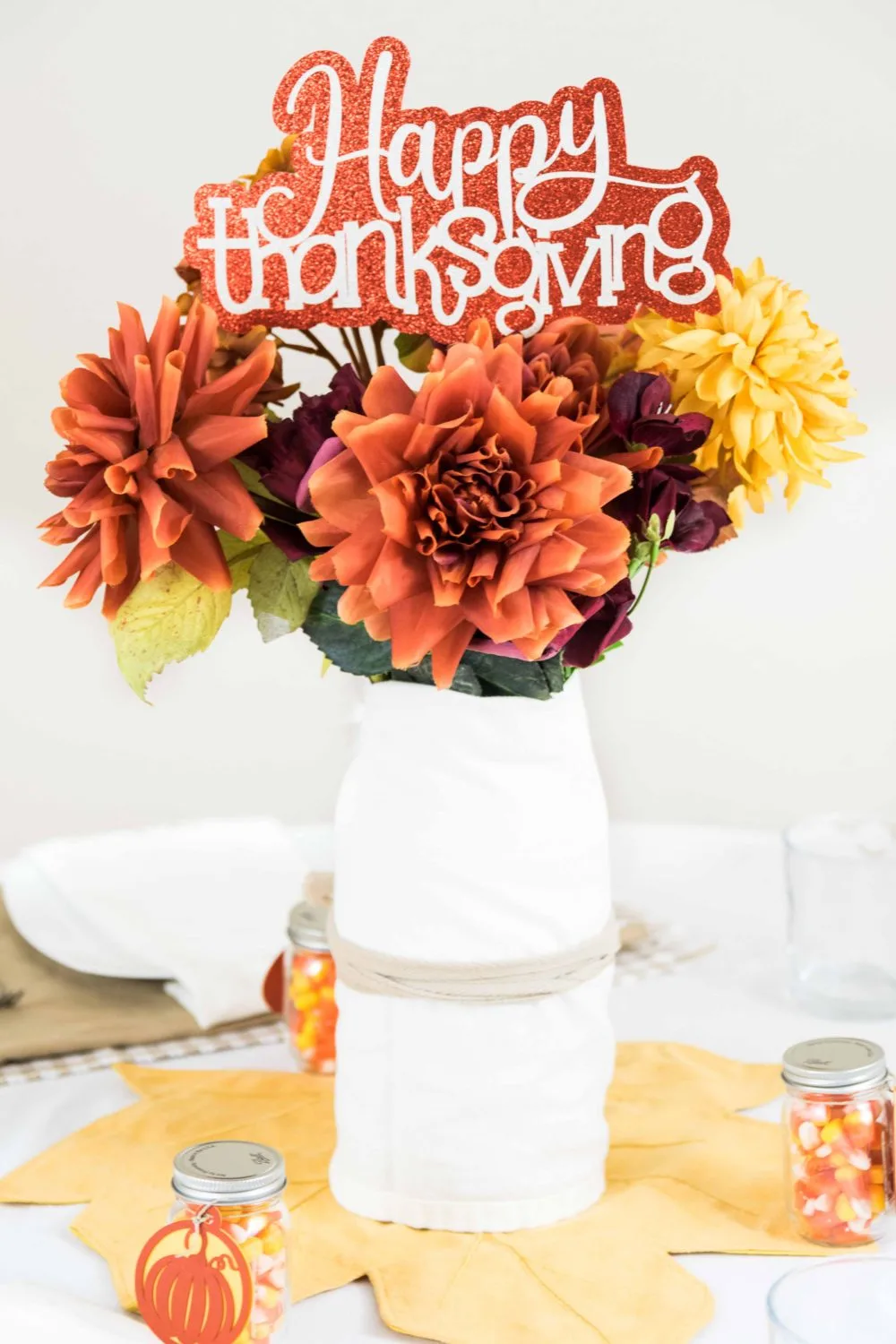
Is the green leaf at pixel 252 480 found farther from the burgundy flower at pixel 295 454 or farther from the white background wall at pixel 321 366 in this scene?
the white background wall at pixel 321 366

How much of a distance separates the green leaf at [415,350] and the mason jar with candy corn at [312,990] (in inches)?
13.8

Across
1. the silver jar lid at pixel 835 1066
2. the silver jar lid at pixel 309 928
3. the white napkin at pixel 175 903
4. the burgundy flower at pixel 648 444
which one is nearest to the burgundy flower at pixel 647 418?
the burgundy flower at pixel 648 444

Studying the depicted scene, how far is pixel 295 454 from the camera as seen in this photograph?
648 mm

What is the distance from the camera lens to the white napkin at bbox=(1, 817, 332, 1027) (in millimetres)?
1007

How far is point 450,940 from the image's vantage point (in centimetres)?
69

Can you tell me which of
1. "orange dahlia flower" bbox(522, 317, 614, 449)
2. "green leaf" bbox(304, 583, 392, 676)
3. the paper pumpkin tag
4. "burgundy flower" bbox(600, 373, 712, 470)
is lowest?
the paper pumpkin tag

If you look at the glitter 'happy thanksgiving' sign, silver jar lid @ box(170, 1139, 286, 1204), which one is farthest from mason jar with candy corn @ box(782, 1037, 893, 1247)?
the glitter 'happy thanksgiving' sign

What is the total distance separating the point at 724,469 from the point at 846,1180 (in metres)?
0.34

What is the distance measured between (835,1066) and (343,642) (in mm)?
302

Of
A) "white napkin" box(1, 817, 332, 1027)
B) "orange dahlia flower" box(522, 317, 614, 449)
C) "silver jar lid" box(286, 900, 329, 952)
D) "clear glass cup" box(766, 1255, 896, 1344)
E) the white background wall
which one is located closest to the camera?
"clear glass cup" box(766, 1255, 896, 1344)

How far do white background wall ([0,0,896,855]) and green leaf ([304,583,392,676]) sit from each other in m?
0.56

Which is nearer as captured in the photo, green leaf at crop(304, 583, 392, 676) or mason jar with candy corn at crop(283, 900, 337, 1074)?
green leaf at crop(304, 583, 392, 676)

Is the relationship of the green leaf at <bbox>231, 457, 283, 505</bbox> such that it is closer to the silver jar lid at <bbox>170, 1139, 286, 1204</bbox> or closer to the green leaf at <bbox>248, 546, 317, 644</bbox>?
the green leaf at <bbox>248, 546, 317, 644</bbox>

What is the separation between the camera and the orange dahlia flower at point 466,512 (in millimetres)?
577
